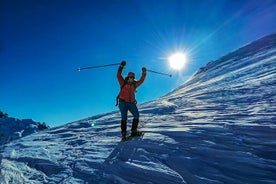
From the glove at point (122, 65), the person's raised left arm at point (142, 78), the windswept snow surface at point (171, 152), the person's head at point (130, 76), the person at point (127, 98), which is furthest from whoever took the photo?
the person's raised left arm at point (142, 78)

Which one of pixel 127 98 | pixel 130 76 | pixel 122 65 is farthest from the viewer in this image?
pixel 122 65

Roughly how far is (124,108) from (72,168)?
9.57 feet

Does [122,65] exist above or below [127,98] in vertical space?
above

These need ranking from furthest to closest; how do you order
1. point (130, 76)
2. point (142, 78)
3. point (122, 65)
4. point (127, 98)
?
point (142, 78) < point (122, 65) < point (130, 76) < point (127, 98)

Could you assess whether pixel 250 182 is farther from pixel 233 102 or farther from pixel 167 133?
pixel 233 102

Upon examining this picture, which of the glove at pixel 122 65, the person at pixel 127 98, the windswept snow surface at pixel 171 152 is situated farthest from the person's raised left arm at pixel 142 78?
the windswept snow surface at pixel 171 152

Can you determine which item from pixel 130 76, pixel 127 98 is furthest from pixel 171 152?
pixel 130 76

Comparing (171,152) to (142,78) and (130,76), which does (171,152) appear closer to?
(130,76)

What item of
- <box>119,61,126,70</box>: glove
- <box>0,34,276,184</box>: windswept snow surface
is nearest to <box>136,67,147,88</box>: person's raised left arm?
<box>119,61,126,70</box>: glove

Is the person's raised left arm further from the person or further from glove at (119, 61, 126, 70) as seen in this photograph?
glove at (119, 61, 126, 70)

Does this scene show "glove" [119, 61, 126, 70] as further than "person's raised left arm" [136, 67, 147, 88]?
No

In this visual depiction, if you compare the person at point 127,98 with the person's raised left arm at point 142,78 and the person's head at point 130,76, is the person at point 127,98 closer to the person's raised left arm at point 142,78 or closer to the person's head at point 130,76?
the person's head at point 130,76

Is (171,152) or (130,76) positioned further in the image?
(130,76)

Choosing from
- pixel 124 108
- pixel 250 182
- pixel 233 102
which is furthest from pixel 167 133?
pixel 233 102
